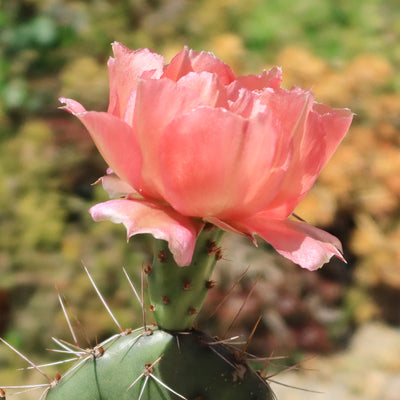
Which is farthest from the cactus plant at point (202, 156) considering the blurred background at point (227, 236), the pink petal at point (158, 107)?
the blurred background at point (227, 236)

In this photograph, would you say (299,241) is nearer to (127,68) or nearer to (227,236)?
(127,68)

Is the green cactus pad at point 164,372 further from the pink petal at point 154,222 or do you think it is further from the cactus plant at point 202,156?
the pink petal at point 154,222

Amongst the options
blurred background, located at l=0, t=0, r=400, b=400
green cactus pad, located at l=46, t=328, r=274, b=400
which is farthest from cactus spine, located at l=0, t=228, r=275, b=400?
blurred background, located at l=0, t=0, r=400, b=400

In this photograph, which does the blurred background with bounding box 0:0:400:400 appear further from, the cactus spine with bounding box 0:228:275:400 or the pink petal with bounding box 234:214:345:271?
the pink petal with bounding box 234:214:345:271

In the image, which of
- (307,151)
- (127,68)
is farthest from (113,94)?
(307,151)

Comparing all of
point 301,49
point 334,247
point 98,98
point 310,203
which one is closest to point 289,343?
point 310,203
